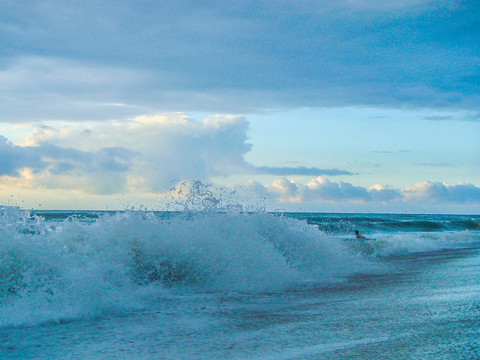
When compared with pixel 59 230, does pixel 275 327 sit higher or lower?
lower

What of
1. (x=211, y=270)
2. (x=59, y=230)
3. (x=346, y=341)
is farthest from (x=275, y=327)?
(x=59, y=230)

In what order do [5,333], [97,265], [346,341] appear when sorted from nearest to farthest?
1. [346,341]
2. [5,333]
3. [97,265]

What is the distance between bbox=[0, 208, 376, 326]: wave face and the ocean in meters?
0.02

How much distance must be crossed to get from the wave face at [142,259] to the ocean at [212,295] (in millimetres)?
23

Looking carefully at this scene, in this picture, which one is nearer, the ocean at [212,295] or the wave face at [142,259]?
the ocean at [212,295]

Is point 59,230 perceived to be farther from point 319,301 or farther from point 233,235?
point 319,301

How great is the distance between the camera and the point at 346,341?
16.2 ft

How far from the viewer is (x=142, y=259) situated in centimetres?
938

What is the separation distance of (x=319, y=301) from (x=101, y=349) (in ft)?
12.0

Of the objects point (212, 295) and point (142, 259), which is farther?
point (142, 259)

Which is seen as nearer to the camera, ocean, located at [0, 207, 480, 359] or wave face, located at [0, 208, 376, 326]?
ocean, located at [0, 207, 480, 359]

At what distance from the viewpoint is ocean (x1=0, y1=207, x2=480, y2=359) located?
4.82 metres

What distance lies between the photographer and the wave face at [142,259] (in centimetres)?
661

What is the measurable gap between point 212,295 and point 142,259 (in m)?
2.02
